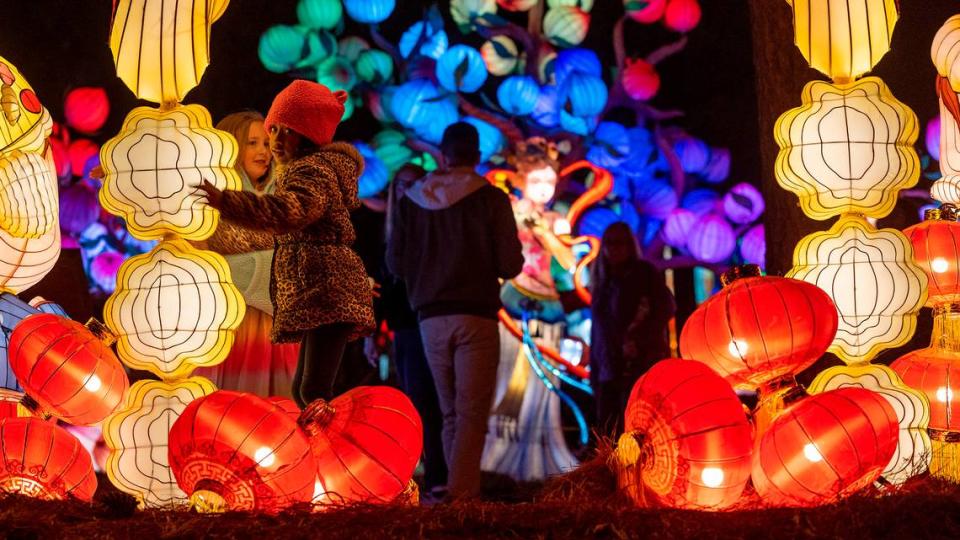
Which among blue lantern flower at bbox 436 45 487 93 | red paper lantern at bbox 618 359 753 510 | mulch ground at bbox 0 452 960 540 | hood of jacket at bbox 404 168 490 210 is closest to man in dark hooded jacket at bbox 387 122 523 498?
hood of jacket at bbox 404 168 490 210

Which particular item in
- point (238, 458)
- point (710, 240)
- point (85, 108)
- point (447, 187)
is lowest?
point (710, 240)

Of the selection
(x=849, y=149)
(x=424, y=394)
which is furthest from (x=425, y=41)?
(x=849, y=149)

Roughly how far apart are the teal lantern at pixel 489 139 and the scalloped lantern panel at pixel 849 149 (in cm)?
624

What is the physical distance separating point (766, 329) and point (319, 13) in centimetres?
760

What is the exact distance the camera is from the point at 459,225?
206 inches

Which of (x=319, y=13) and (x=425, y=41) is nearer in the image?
(x=319, y=13)

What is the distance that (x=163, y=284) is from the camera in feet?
11.6

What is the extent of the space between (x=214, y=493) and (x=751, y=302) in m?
1.56

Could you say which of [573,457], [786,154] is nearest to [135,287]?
[786,154]

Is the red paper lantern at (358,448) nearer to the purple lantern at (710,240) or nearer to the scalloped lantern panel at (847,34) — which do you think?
the scalloped lantern panel at (847,34)

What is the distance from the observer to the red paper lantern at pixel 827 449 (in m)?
2.95

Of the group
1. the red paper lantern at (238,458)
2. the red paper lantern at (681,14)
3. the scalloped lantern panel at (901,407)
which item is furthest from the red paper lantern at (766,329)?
the red paper lantern at (681,14)

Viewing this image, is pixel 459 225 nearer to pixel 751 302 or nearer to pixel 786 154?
pixel 786 154

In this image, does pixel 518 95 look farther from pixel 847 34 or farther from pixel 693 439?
pixel 693 439
